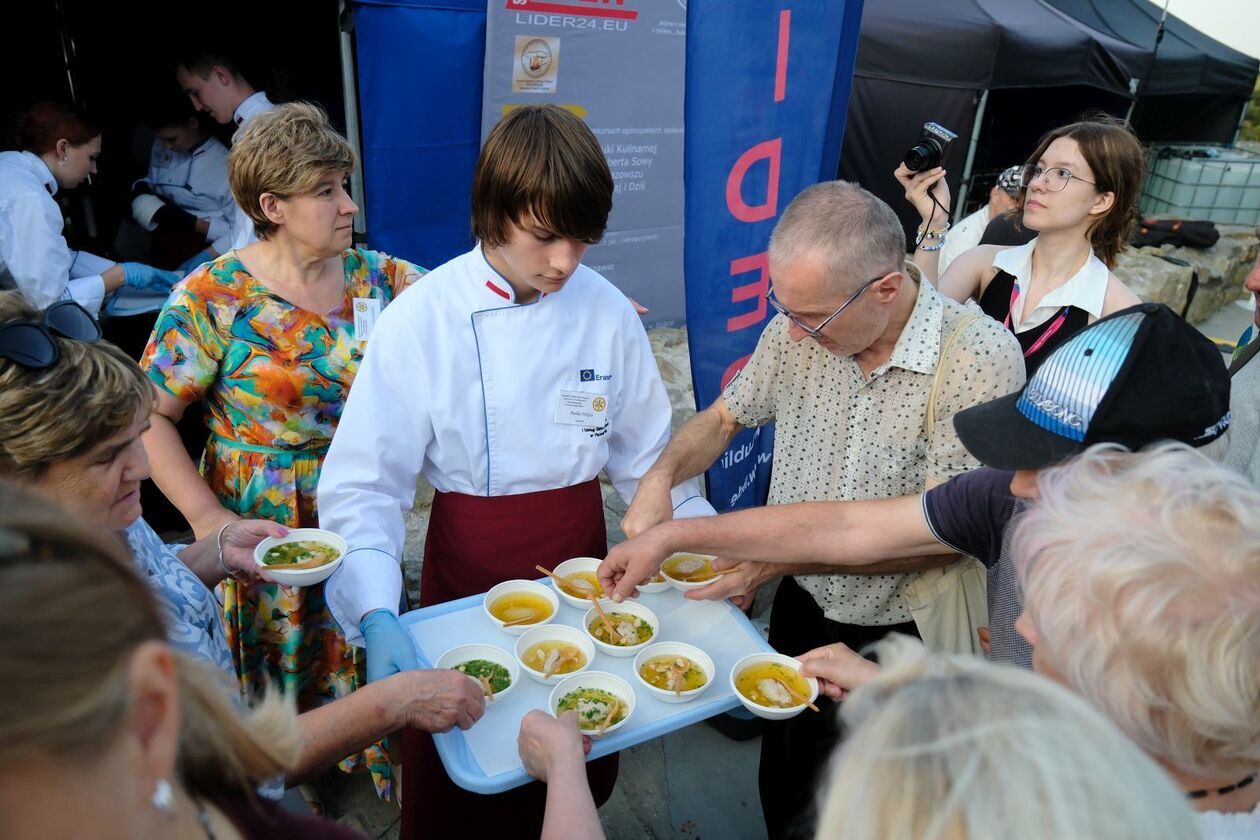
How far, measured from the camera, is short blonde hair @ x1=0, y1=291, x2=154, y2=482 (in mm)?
1396

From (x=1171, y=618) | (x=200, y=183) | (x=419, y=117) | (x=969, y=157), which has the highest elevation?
(x=1171, y=618)

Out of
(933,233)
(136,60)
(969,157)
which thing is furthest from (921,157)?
(969,157)

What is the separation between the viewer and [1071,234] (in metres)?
3.16

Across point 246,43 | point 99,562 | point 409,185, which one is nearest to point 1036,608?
point 99,562

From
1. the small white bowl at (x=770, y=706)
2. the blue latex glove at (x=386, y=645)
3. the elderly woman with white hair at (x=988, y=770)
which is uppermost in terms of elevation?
the elderly woman with white hair at (x=988, y=770)

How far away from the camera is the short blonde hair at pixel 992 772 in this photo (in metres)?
0.71

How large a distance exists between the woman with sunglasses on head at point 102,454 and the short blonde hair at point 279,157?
1.00 m

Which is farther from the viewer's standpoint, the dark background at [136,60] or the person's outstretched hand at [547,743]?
the dark background at [136,60]

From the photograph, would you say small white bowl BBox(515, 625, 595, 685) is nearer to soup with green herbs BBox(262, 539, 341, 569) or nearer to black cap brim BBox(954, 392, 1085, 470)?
soup with green herbs BBox(262, 539, 341, 569)

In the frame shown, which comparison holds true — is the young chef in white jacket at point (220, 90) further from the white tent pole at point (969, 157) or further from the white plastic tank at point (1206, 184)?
the white plastic tank at point (1206, 184)

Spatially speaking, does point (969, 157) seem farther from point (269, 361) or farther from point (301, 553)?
point (301, 553)

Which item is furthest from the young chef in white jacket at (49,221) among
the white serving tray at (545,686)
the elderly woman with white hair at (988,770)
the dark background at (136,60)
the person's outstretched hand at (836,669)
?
the elderly woman with white hair at (988,770)

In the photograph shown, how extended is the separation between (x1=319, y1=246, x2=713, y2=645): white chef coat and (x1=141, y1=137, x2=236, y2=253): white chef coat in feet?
10.4

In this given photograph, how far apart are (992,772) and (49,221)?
14.1 ft
